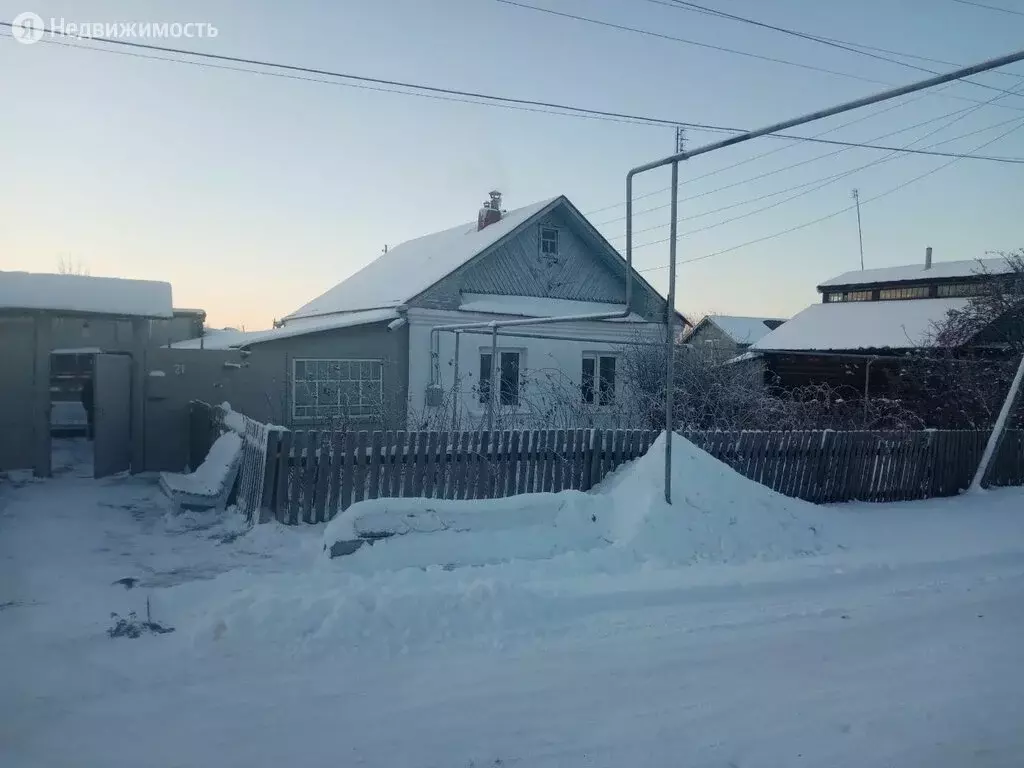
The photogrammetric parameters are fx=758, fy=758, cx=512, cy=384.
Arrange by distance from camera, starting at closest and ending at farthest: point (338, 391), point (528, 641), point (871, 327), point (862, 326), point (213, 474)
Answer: point (528, 641) < point (213, 474) < point (338, 391) < point (871, 327) < point (862, 326)

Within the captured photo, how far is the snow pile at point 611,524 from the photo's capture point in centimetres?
705

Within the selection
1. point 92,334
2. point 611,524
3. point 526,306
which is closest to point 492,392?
point 611,524

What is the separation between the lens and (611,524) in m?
8.05

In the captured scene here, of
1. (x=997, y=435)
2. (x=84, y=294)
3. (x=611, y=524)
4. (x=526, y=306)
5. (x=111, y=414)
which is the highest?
(x=526, y=306)

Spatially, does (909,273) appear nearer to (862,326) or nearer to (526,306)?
(862,326)

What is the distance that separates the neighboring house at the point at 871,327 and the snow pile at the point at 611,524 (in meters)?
12.5

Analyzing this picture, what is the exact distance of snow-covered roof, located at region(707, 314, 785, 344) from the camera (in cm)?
4629

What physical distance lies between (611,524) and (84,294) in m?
9.05

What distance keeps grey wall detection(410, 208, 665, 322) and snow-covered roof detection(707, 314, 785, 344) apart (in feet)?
84.6

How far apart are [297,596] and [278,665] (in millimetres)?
802

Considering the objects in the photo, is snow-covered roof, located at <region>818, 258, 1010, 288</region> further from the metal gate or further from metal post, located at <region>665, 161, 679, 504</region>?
the metal gate

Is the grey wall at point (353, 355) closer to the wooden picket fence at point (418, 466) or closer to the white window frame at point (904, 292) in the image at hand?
the wooden picket fence at point (418, 466)

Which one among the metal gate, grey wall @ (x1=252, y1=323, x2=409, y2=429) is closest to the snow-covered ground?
the metal gate

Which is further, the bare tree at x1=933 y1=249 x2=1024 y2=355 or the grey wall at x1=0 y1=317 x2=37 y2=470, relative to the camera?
the bare tree at x1=933 y1=249 x2=1024 y2=355
